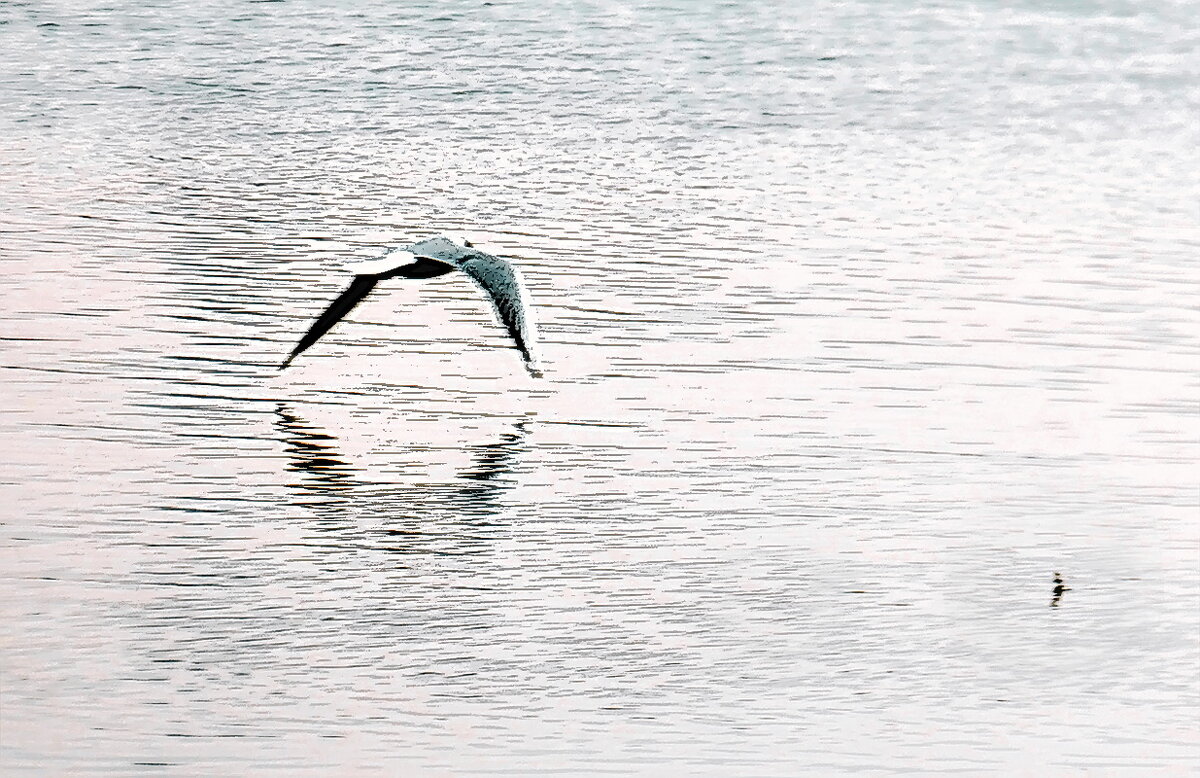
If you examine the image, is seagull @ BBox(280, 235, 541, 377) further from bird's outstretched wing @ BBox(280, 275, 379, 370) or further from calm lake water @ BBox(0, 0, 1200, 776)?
calm lake water @ BBox(0, 0, 1200, 776)

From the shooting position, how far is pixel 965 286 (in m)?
8.76

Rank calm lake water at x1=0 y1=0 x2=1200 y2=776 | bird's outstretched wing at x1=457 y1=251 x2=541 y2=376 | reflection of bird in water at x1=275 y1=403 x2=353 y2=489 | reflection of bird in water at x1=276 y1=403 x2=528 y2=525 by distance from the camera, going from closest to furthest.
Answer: calm lake water at x1=0 y1=0 x2=1200 y2=776 < reflection of bird in water at x1=276 y1=403 x2=528 y2=525 < reflection of bird in water at x1=275 y1=403 x2=353 y2=489 < bird's outstretched wing at x1=457 y1=251 x2=541 y2=376

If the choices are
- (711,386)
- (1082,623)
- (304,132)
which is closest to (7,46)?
(304,132)

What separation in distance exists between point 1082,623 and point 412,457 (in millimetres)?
2075

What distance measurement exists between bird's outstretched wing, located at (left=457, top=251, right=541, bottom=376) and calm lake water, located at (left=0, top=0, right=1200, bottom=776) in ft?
0.57

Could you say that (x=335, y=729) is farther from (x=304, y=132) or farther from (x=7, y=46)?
(x=7, y=46)

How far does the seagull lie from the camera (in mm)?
7273

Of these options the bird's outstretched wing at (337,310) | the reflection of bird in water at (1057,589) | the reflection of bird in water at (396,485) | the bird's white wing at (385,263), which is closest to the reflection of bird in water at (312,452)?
the reflection of bird in water at (396,485)

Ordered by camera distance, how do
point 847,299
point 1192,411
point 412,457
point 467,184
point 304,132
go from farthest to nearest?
point 304,132 < point 467,184 < point 847,299 < point 1192,411 < point 412,457

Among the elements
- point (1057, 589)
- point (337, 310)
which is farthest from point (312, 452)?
point (1057, 589)

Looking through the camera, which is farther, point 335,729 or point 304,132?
point 304,132

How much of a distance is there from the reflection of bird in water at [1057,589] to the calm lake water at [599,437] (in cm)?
4

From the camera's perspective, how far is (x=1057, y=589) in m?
5.86

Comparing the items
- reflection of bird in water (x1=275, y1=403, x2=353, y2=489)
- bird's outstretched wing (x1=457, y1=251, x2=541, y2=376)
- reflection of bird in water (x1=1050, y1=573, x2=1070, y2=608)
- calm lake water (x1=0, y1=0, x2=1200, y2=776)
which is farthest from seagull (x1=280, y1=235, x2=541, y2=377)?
reflection of bird in water (x1=1050, y1=573, x2=1070, y2=608)
